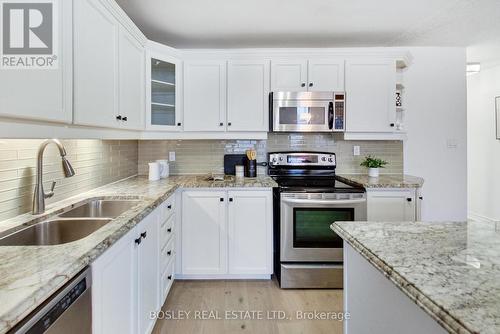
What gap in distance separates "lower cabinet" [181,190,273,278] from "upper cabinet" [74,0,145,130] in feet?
2.97

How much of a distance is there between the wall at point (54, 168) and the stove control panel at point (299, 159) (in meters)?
1.55

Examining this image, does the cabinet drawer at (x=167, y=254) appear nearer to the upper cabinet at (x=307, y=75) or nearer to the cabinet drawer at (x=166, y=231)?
the cabinet drawer at (x=166, y=231)

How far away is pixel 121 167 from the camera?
2.80 meters

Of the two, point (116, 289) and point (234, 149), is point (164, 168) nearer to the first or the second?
point (234, 149)

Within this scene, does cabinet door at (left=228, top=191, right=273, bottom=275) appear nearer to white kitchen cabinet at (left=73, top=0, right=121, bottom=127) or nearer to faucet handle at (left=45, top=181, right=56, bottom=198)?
white kitchen cabinet at (left=73, top=0, right=121, bottom=127)

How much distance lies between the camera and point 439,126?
10.6 feet

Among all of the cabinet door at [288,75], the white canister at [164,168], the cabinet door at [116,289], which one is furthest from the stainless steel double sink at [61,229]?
the cabinet door at [288,75]

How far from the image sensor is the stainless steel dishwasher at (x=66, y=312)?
0.75m

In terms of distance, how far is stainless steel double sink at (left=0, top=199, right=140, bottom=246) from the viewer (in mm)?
1275

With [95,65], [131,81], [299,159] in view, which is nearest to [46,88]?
[95,65]

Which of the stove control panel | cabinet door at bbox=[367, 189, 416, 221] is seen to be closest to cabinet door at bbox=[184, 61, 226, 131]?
the stove control panel

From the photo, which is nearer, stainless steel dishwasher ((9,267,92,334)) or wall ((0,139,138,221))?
stainless steel dishwasher ((9,267,92,334))

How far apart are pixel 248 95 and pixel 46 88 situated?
6.33 ft

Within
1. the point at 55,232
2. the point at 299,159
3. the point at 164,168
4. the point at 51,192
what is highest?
the point at 299,159
